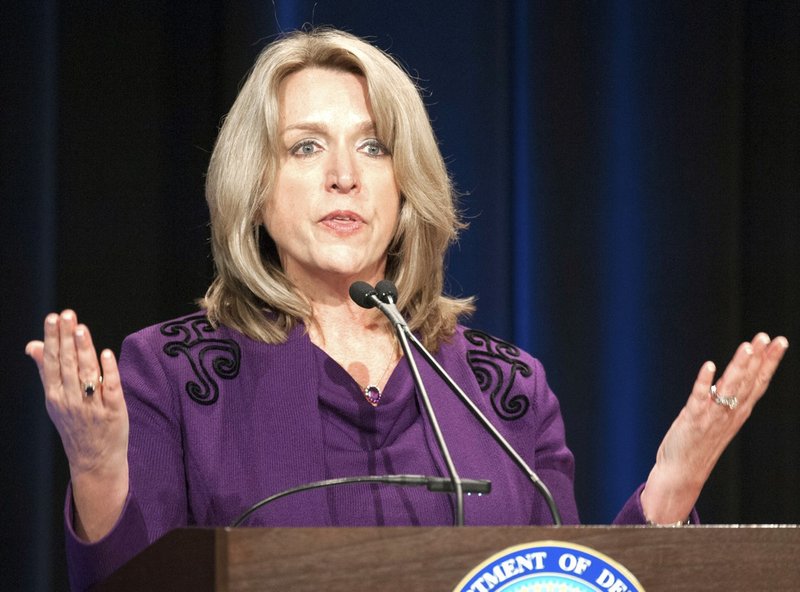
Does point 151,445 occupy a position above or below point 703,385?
below

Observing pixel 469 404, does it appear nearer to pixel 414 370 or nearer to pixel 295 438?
pixel 414 370

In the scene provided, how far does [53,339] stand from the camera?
1.36 m

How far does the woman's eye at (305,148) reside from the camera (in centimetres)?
218

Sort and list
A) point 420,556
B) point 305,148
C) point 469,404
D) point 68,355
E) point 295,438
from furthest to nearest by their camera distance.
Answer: point 305,148 < point 295,438 < point 469,404 < point 68,355 < point 420,556

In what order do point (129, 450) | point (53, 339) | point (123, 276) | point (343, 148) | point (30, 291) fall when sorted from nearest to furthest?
point (53, 339)
point (129, 450)
point (343, 148)
point (30, 291)
point (123, 276)

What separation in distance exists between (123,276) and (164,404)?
78cm

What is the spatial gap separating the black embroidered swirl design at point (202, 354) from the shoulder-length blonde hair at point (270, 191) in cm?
5

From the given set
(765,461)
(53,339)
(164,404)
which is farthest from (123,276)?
(765,461)

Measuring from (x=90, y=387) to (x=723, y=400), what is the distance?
836 millimetres

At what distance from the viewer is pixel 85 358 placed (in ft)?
4.49

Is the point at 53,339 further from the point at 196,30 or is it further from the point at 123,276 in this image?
the point at 196,30

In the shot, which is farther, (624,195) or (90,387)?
(624,195)

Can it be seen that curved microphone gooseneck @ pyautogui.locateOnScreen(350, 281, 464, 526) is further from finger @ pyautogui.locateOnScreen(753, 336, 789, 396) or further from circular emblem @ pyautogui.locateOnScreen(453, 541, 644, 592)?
finger @ pyautogui.locateOnScreen(753, 336, 789, 396)

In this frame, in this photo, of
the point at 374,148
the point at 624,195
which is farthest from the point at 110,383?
the point at 624,195
